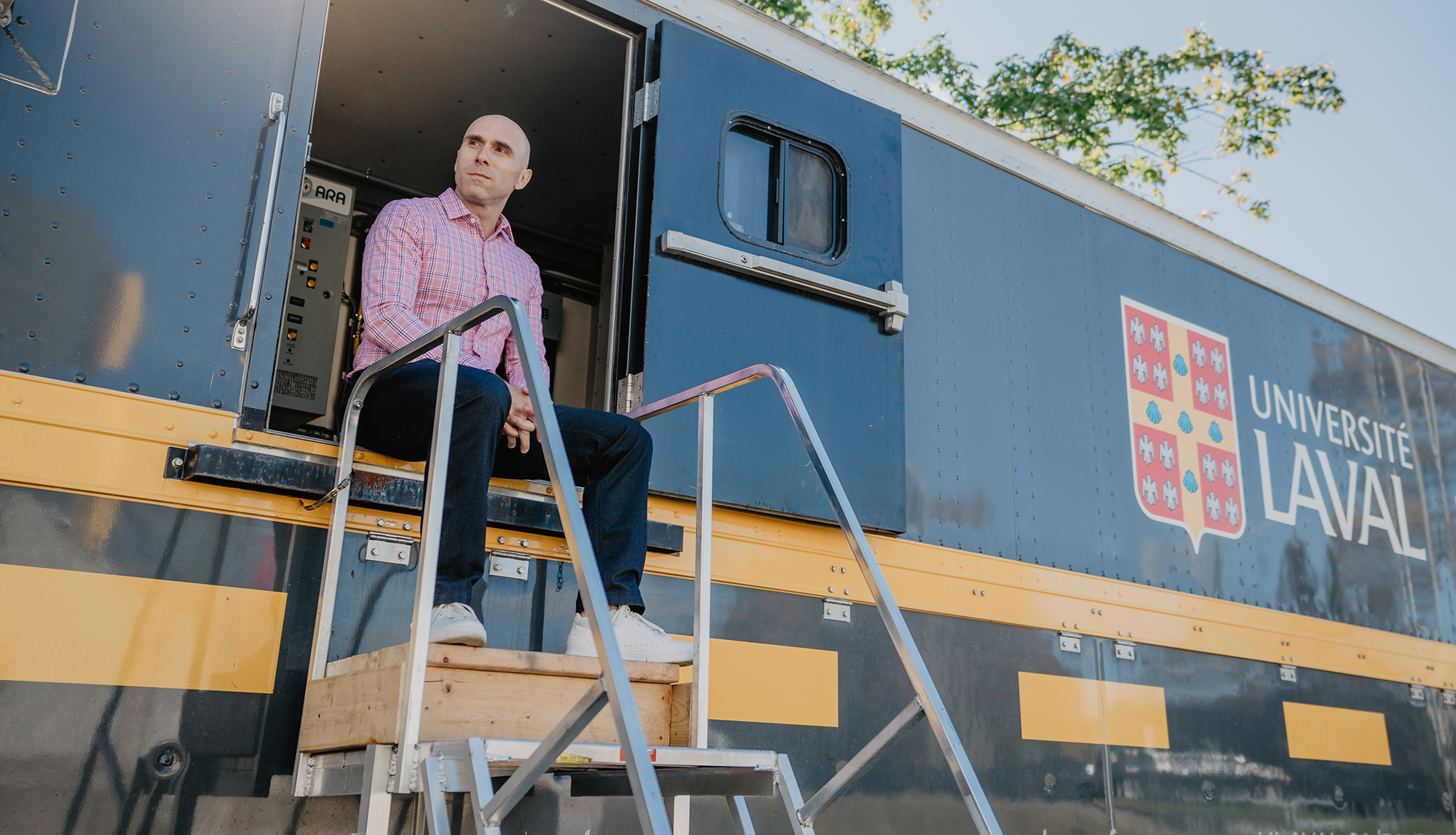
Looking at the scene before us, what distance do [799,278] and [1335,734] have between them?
3.18m

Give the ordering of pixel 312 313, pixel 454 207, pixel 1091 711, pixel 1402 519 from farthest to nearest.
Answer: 1. pixel 1402 519
2. pixel 312 313
3. pixel 1091 711
4. pixel 454 207

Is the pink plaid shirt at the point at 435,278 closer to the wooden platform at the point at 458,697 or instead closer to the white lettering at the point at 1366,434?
the wooden platform at the point at 458,697

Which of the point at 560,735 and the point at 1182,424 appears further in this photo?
the point at 1182,424

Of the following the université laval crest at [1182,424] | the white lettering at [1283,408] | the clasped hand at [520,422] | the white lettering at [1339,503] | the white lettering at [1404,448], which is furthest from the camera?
the white lettering at [1404,448]

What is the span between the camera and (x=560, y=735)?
170 cm

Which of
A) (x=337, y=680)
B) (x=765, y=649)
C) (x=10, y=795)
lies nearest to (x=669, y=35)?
(x=765, y=649)

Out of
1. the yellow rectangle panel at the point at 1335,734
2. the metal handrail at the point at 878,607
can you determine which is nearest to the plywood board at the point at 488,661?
the metal handrail at the point at 878,607

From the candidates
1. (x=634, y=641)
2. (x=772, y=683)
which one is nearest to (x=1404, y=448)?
(x=772, y=683)

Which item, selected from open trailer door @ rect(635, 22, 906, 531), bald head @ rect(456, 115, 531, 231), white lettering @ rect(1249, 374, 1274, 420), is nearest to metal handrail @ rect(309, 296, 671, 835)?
bald head @ rect(456, 115, 531, 231)

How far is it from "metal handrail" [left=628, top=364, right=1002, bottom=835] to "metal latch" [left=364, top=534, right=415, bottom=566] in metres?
0.69

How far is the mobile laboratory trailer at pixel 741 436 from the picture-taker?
2.22m

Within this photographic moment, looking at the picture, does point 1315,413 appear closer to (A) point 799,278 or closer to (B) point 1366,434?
(B) point 1366,434

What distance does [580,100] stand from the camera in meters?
4.27

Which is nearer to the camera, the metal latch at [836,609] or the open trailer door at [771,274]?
the open trailer door at [771,274]
